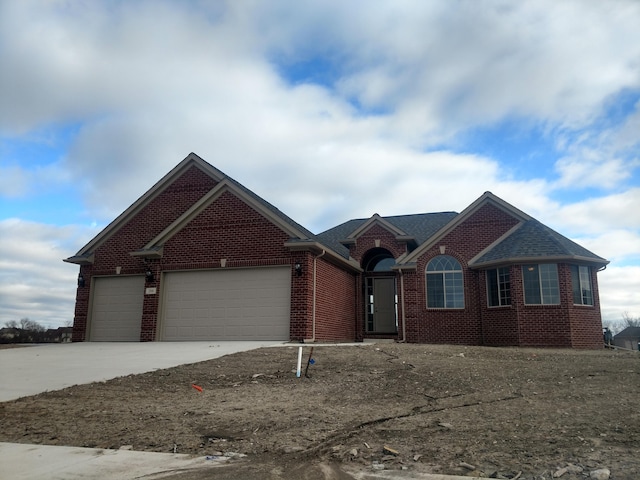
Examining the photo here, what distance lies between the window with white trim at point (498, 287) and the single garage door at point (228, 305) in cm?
750

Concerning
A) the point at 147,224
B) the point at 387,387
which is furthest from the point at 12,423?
the point at 147,224

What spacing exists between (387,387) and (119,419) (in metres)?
3.92

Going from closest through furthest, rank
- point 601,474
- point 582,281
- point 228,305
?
point 601,474 < point 228,305 < point 582,281

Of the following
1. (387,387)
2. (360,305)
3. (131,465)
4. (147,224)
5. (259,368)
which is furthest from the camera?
(360,305)

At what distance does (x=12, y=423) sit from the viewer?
674 cm

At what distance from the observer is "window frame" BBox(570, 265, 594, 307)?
56.9 feet

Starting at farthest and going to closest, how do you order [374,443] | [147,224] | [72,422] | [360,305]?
1. [360,305]
2. [147,224]
3. [72,422]
4. [374,443]

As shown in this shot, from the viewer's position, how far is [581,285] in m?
17.5

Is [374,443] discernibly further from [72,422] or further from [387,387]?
[72,422]

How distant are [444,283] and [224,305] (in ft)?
27.3

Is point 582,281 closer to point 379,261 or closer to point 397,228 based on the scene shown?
point 397,228

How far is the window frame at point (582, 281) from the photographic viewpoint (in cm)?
1734

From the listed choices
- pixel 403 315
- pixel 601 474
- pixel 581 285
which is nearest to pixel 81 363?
pixel 601 474

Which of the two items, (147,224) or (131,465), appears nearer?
(131,465)
